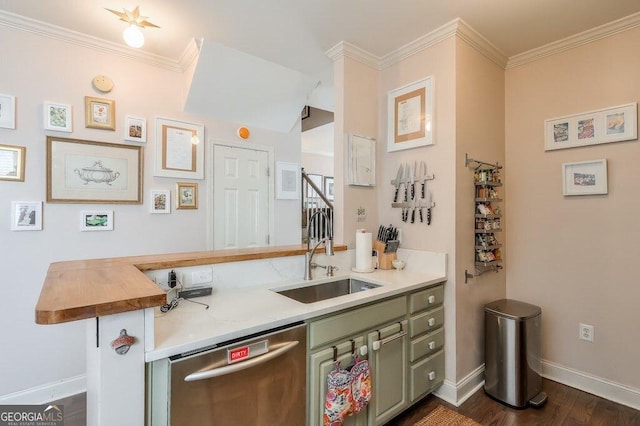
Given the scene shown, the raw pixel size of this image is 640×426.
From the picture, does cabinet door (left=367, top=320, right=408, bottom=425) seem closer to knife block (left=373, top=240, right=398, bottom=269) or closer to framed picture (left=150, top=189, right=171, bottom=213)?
knife block (left=373, top=240, right=398, bottom=269)

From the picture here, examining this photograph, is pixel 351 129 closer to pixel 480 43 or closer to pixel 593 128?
pixel 480 43

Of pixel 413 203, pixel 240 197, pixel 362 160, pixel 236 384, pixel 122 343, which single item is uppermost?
pixel 362 160

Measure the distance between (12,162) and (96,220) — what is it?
0.62 meters

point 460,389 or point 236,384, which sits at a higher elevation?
point 236,384

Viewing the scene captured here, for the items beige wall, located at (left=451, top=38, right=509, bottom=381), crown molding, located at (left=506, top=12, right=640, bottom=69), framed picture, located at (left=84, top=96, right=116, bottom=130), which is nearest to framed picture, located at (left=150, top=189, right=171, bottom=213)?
framed picture, located at (left=84, top=96, right=116, bottom=130)

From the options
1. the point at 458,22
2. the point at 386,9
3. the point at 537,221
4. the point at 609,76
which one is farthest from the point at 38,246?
the point at 609,76

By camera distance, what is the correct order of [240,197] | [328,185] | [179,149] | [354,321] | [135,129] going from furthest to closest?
[328,185] < [240,197] < [179,149] < [135,129] < [354,321]

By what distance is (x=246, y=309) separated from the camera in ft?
4.74

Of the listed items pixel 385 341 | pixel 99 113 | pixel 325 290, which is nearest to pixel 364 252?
pixel 325 290

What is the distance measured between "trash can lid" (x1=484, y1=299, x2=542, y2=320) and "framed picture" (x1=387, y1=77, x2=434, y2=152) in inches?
51.5

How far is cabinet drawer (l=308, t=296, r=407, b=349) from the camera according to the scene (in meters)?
1.47

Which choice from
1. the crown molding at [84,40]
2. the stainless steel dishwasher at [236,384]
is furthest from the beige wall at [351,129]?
the crown molding at [84,40]

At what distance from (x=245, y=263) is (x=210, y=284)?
0.23 metres

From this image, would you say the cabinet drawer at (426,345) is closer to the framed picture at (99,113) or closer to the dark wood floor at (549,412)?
the dark wood floor at (549,412)
